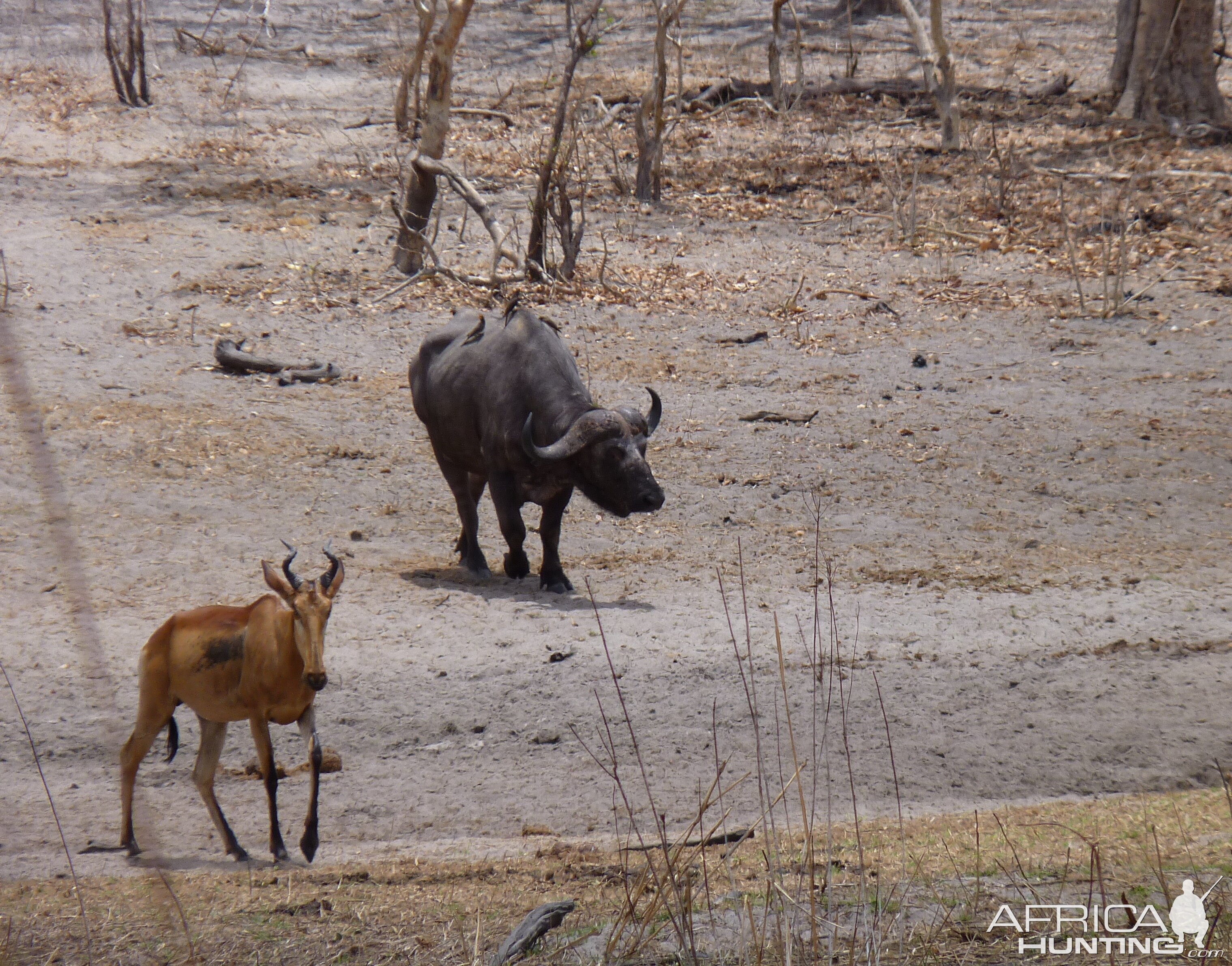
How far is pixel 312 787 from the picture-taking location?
5.07m

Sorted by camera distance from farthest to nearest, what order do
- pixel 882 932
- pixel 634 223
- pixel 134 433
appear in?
pixel 634 223
pixel 134 433
pixel 882 932

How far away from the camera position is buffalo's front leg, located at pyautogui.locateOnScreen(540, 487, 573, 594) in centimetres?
819

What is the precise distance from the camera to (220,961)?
394 cm

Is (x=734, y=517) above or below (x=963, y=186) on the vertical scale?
below

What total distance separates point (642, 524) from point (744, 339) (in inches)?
174

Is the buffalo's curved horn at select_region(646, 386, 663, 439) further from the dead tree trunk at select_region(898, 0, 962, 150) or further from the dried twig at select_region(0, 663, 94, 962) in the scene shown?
the dead tree trunk at select_region(898, 0, 962, 150)

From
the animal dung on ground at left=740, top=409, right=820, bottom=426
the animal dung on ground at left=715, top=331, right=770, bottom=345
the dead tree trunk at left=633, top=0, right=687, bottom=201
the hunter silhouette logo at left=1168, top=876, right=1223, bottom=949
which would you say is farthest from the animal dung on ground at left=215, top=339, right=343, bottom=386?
the hunter silhouette logo at left=1168, top=876, right=1223, bottom=949

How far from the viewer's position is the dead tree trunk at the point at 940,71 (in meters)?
17.9

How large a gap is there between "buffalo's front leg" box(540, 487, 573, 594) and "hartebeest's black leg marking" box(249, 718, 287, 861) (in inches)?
126

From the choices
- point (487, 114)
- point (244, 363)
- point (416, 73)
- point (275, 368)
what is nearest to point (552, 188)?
point (275, 368)

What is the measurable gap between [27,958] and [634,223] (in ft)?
46.0

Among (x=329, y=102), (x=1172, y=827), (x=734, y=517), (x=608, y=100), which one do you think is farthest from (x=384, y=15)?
(x=1172, y=827)

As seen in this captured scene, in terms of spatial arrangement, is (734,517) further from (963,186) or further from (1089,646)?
(963,186)

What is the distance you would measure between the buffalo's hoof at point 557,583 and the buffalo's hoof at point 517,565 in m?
0.29
